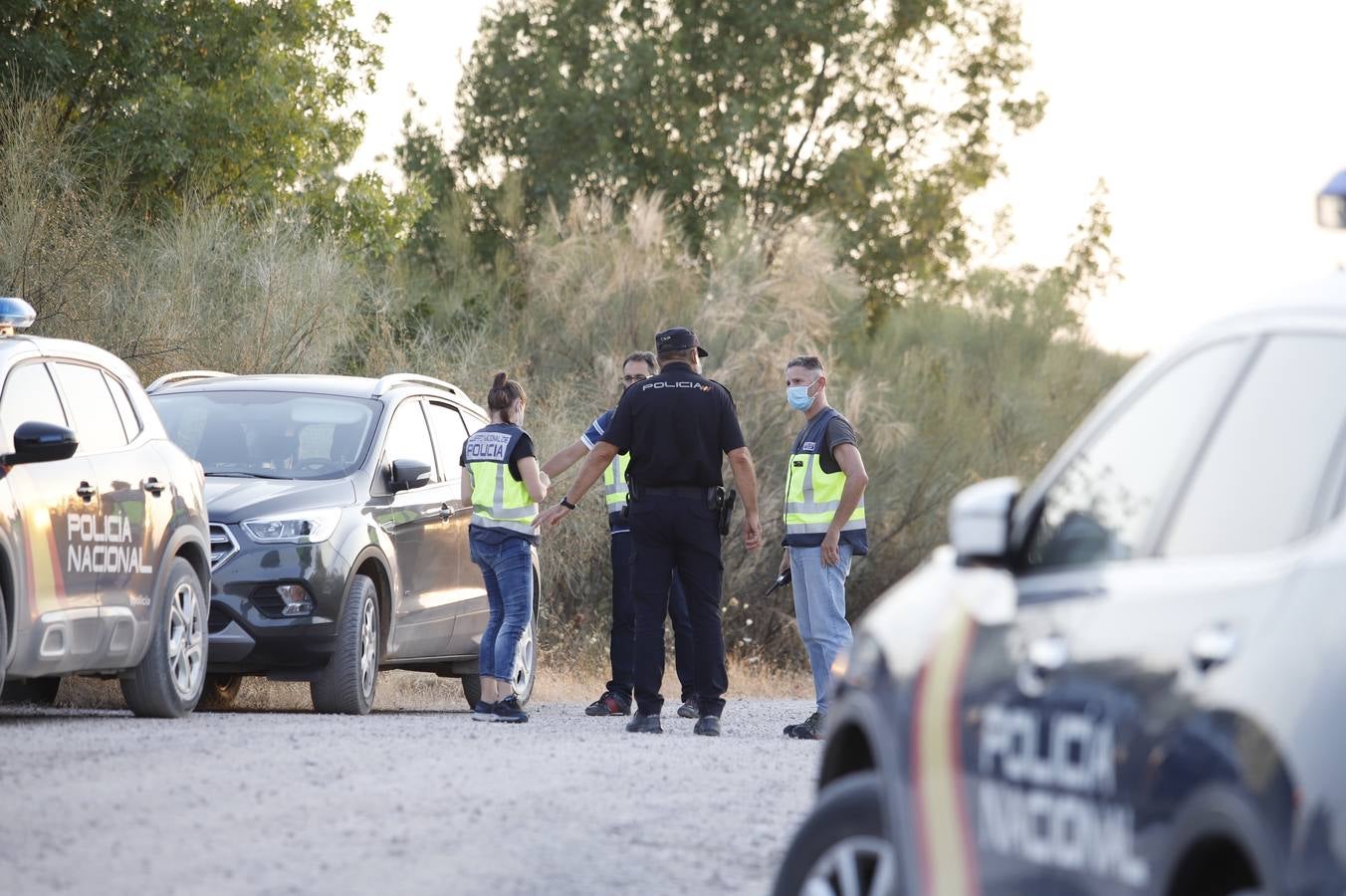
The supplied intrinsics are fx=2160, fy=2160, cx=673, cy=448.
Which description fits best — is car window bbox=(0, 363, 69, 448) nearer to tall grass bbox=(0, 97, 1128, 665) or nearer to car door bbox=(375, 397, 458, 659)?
car door bbox=(375, 397, 458, 659)

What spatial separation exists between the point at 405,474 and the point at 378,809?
5.39 meters

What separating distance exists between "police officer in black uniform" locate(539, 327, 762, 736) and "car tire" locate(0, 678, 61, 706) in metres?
3.54

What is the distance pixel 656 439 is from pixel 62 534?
3.17 meters

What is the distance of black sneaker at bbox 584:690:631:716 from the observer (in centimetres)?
1336

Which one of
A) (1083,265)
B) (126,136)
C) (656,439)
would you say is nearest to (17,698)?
(656,439)

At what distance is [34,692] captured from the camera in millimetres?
12703

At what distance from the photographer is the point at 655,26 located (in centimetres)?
3884

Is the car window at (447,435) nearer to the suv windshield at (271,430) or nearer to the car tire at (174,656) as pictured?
the suv windshield at (271,430)

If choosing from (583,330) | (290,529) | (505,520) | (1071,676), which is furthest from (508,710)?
(583,330)

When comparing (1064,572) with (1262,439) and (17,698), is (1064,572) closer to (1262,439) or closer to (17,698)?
(1262,439)

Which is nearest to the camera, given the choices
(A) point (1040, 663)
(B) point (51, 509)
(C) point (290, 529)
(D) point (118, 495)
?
(A) point (1040, 663)

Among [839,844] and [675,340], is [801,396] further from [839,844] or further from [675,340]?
[839,844]

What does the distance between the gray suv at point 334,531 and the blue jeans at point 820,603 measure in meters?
2.39

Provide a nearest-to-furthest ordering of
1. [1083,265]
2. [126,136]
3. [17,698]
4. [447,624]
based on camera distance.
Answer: [17,698] < [447,624] < [126,136] < [1083,265]
